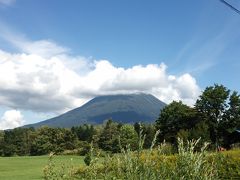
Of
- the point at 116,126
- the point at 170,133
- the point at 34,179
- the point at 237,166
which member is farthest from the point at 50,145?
the point at 237,166

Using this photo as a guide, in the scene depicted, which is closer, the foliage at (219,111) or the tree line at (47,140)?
the foliage at (219,111)

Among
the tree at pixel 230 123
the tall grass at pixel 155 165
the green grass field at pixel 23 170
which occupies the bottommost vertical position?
the tall grass at pixel 155 165

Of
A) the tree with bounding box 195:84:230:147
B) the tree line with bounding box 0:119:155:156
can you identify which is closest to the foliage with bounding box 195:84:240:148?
the tree with bounding box 195:84:230:147

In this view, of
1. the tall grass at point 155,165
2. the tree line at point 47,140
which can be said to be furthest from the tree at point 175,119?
the tall grass at point 155,165

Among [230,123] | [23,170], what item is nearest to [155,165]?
[23,170]

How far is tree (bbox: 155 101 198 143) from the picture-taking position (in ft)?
295

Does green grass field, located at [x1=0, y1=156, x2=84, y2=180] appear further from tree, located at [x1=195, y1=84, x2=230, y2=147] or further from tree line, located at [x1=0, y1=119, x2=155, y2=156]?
tree line, located at [x1=0, y1=119, x2=155, y2=156]

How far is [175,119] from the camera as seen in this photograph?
90875 millimetres

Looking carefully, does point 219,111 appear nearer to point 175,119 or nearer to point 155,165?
point 175,119

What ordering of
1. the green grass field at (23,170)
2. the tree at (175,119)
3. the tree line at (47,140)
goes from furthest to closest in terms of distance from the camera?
1. the tree line at (47,140)
2. the tree at (175,119)
3. the green grass field at (23,170)

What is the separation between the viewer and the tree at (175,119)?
9000 cm

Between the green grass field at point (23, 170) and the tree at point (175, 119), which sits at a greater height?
the tree at point (175, 119)

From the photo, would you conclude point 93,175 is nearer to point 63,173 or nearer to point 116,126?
point 63,173

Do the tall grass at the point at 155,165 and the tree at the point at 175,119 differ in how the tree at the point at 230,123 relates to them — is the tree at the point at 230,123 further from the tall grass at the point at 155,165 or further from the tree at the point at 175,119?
the tall grass at the point at 155,165
